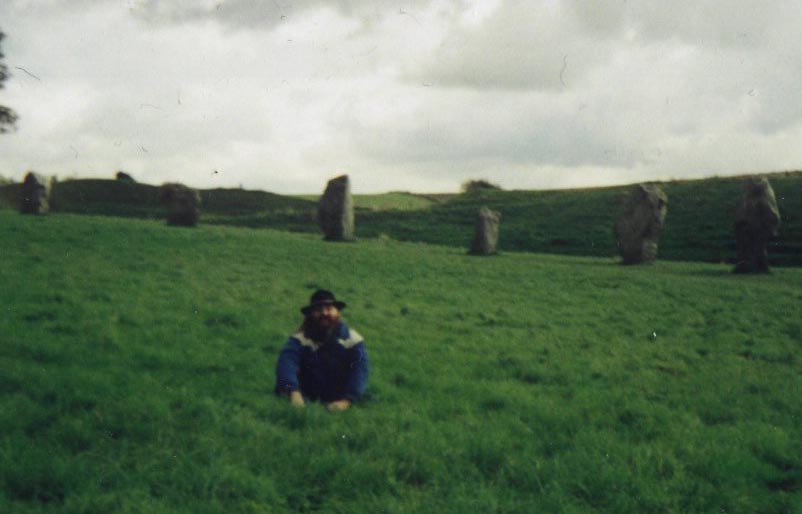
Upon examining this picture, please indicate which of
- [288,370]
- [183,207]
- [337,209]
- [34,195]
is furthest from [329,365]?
[34,195]

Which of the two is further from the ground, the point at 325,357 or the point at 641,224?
the point at 641,224

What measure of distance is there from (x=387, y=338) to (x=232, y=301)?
3510 millimetres

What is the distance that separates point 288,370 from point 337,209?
26.2m

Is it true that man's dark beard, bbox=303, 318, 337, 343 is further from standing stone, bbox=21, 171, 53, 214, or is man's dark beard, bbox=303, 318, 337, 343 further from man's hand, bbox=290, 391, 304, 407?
standing stone, bbox=21, 171, 53, 214

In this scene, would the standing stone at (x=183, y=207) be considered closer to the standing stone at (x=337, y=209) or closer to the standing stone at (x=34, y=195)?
the standing stone at (x=34, y=195)

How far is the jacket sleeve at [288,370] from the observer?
6.98m

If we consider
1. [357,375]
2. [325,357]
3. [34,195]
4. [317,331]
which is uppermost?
[34,195]

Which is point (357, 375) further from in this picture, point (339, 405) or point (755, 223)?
point (755, 223)

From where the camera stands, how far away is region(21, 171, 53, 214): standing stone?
31281 millimetres

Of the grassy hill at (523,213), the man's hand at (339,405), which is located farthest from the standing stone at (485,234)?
the man's hand at (339,405)

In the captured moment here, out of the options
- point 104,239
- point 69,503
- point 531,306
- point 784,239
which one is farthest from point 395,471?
point 784,239

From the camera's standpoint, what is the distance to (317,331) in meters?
7.45

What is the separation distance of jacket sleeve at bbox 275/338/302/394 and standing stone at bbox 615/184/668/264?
80.3 ft

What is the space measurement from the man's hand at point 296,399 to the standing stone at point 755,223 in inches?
927
